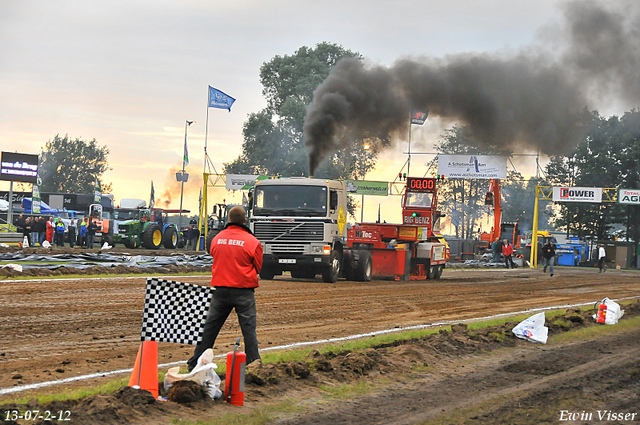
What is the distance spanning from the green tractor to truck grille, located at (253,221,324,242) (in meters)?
20.1

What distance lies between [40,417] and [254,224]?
1558 centimetres

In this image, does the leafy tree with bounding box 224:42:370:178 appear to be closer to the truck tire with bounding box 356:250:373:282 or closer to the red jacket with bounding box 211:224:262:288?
the truck tire with bounding box 356:250:373:282

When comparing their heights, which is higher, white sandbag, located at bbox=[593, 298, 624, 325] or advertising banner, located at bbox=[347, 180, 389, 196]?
advertising banner, located at bbox=[347, 180, 389, 196]

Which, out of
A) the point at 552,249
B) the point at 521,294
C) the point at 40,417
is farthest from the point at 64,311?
the point at 552,249

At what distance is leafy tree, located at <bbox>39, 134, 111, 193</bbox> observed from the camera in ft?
369

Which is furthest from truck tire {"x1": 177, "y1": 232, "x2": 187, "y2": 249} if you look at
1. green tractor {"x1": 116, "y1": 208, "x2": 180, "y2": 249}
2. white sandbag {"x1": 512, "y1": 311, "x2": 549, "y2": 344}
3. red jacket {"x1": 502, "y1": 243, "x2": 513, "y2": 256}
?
white sandbag {"x1": 512, "y1": 311, "x2": 549, "y2": 344}

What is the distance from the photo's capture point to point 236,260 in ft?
22.7

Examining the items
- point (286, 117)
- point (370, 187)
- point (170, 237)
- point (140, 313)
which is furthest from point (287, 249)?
point (286, 117)

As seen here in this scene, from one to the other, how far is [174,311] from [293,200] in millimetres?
14035

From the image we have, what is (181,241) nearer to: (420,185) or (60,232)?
(60,232)

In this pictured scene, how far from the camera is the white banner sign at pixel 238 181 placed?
154 feet

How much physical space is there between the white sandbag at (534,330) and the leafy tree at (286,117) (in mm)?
50869

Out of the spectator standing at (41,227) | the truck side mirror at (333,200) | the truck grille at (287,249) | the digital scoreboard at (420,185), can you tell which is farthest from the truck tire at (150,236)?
the truck side mirror at (333,200)

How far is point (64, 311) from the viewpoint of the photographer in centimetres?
1216
